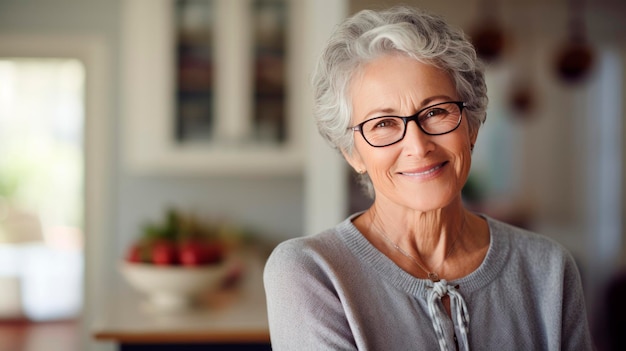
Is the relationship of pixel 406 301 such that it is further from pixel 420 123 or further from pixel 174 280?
pixel 174 280

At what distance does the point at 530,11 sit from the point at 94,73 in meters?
3.48

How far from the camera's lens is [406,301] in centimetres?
114

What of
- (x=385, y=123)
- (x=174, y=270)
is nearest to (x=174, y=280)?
(x=174, y=270)

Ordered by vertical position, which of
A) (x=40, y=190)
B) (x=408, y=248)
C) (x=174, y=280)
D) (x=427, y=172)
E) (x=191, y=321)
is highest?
(x=427, y=172)

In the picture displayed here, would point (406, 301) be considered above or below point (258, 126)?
below

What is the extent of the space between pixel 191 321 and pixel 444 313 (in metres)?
1.44

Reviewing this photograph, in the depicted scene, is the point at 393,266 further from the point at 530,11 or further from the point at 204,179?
the point at 530,11

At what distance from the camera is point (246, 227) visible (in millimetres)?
4391

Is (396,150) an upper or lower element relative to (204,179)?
upper

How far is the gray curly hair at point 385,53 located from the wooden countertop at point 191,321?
1.26 meters

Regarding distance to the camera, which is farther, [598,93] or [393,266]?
[598,93]

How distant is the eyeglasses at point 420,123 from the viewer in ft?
3.67

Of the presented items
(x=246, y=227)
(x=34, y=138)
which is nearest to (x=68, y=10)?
(x=246, y=227)

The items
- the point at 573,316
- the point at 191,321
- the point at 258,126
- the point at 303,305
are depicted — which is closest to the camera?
the point at 303,305
